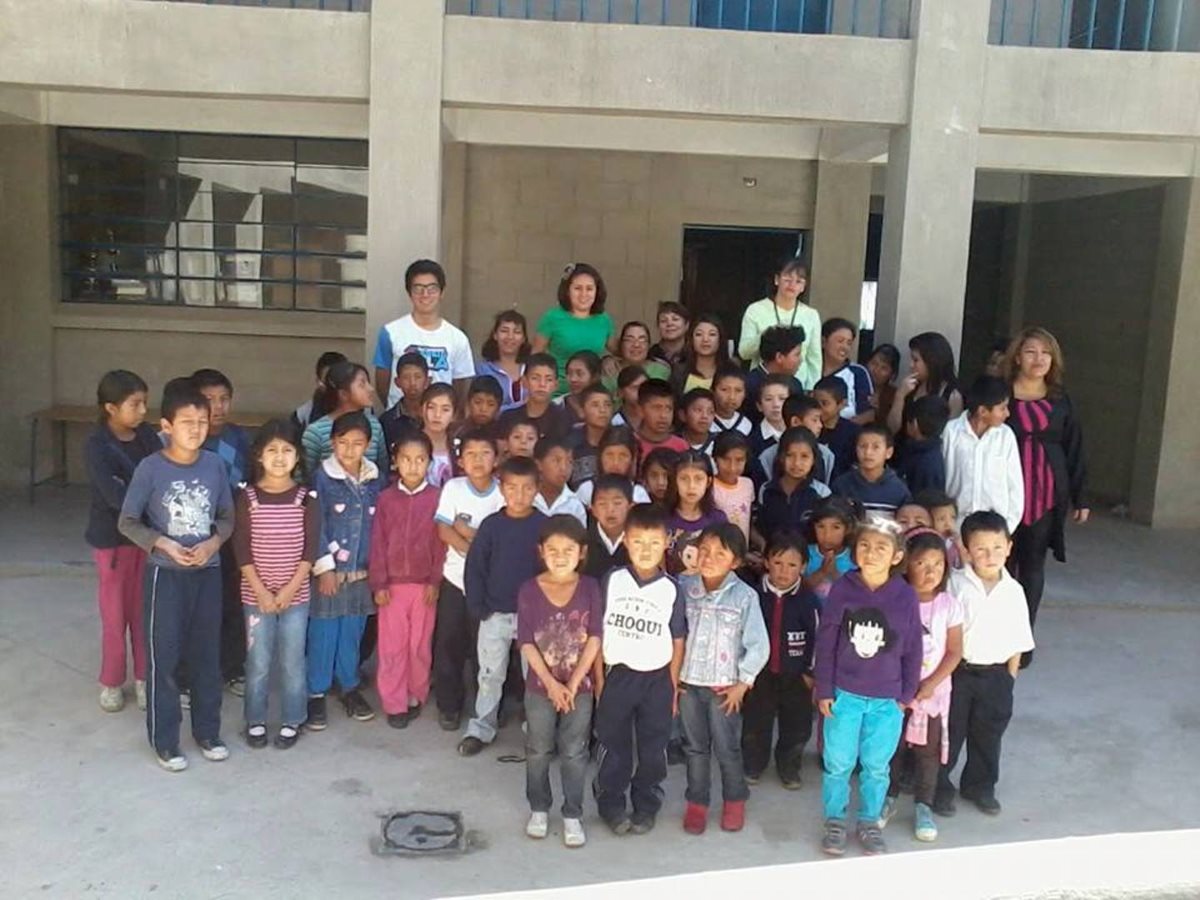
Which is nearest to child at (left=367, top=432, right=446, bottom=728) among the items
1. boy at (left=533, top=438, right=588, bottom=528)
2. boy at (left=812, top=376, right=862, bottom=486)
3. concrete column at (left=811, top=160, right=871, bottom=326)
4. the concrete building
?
boy at (left=533, top=438, right=588, bottom=528)

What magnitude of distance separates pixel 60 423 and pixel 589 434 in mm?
5723

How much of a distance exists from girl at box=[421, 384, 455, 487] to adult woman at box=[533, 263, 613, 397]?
106 centimetres

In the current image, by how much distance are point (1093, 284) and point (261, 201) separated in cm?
721

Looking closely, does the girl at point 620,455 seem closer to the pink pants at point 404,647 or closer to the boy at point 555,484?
the boy at point 555,484

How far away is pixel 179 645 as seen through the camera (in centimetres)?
394

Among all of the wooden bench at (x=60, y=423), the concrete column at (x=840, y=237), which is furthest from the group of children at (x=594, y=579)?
the concrete column at (x=840, y=237)

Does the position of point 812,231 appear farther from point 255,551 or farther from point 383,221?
point 255,551

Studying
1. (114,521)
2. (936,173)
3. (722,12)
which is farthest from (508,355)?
(722,12)

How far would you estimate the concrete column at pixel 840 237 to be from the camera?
8547 millimetres

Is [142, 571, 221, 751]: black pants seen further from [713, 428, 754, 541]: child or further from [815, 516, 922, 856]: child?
[815, 516, 922, 856]: child

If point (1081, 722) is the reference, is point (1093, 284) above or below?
above

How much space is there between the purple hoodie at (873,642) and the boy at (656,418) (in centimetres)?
123

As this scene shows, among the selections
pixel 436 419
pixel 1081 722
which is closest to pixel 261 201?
pixel 436 419

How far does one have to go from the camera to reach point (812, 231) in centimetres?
862
